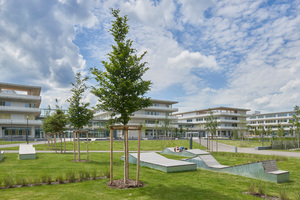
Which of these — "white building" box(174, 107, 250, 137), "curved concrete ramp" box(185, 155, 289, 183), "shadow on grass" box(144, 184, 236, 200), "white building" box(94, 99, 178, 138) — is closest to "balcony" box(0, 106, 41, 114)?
"white building" box(94, 99, 178, 138)

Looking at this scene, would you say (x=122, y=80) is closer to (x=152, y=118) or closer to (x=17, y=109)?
(x=17, y=109)

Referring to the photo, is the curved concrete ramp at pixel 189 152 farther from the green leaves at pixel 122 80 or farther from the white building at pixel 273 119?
the white building at pixel 273 119

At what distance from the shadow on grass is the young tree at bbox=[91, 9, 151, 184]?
1632 millimetres

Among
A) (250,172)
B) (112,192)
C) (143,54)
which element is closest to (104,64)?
(143,54)

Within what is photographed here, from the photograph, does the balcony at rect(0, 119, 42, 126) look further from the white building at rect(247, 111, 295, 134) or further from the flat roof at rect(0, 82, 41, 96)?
the white building at rect(247, 111, 295, 134)

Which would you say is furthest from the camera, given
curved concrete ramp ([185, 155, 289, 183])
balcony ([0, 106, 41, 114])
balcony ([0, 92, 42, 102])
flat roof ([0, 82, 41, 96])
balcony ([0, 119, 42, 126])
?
flat roof ([0, 82, 41, 96])

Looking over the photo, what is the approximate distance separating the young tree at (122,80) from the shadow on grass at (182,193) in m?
1.63

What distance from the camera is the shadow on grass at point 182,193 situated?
826cm

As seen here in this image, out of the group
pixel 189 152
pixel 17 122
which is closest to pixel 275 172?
pixel 189 152

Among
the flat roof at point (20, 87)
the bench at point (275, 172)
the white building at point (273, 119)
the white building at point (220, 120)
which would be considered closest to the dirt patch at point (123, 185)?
the bench at point (275, 172)

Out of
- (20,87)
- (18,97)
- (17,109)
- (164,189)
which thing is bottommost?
A: (164,189)

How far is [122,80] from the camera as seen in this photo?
10.2 meters

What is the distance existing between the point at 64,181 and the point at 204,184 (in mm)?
6303

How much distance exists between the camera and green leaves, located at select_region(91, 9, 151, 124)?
1005 cm
